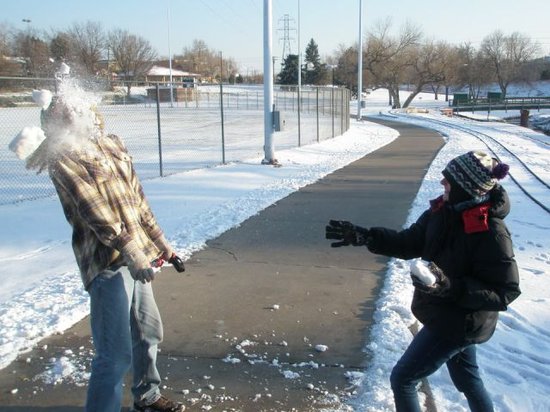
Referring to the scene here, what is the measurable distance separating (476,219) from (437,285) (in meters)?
0.35

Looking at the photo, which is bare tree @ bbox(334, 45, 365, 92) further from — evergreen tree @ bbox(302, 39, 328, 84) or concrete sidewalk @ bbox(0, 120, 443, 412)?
concrete sidewalk @ bbox(0, 120, 443, 412)

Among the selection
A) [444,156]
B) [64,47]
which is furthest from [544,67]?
[444,156]

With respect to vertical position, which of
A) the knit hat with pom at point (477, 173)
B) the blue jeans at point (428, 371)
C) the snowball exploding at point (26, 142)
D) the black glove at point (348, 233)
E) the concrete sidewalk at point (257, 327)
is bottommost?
the concrete sidewalk at point (257, 327)

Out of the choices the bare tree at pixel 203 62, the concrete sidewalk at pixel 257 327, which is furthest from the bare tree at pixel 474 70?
the concrete sidewalk at pixel 257 327

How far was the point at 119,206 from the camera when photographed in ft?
8.59

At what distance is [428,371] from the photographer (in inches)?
104

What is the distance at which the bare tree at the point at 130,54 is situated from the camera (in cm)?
7094

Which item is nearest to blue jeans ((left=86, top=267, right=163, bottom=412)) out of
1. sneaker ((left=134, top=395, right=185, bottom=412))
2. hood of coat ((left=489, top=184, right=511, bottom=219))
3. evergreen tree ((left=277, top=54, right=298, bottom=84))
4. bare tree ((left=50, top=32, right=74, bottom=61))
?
sneaker ((left=134, top=395, right=185, bottom=412))

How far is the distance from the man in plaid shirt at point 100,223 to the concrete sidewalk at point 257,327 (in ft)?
2.64

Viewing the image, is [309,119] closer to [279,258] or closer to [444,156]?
[444,156]

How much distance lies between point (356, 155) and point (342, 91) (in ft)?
33.5

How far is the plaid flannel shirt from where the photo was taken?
8.03 feet

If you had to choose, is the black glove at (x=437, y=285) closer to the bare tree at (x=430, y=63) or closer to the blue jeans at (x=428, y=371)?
the blue jeans at (x=428, y=371)

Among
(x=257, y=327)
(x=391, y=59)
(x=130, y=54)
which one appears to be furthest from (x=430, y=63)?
(x=257, y=327)
